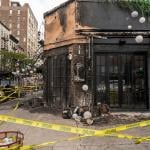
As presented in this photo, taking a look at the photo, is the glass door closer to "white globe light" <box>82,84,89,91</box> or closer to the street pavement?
"white globe light" <box>82,84,89,91</box>

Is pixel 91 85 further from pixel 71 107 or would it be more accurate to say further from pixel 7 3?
pixel 7 3

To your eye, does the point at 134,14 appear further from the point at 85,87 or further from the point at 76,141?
the point at 76,141

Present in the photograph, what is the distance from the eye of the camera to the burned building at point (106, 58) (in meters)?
16.8

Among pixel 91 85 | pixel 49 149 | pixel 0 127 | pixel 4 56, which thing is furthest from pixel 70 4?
pixel 4 56

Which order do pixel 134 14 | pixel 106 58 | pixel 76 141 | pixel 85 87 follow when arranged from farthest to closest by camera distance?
pixel 106 58 < pixel 134 14 < pixel 85 87 < pixel 76 141

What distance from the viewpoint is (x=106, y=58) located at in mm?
17172

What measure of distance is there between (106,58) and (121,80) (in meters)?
1.13

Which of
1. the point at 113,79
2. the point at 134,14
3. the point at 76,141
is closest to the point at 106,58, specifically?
the point at 113,79

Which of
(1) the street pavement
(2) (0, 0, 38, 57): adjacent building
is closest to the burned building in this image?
(1) the street pavement

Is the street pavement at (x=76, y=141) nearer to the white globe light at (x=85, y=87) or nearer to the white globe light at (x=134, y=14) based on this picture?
the white globe light at (x=85, y=87)

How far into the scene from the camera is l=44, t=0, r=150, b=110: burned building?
16844 millimetres

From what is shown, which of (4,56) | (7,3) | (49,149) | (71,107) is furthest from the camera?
Answer: (7,3)

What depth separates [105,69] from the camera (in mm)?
17156

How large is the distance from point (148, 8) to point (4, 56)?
61483 millimetres
